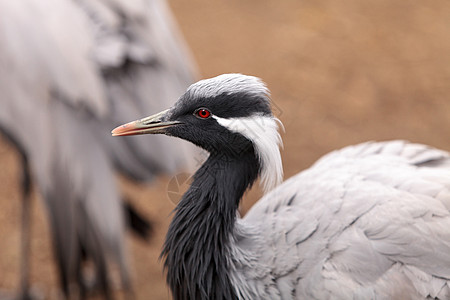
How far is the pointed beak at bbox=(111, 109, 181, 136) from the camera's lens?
2.27 metres

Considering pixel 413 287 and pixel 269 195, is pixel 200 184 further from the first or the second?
pixel 413 287

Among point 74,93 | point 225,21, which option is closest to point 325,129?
point 225,21

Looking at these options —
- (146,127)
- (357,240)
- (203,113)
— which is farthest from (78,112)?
(357,240)

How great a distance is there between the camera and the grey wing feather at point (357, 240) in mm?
2297

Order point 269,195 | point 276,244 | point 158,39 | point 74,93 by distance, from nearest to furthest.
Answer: point 276,244 → point 269,195 → point 74,93 → point 158,39

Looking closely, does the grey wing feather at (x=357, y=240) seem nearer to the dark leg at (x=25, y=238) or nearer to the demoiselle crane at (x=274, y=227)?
the demoiselle crane at (x=274, y=227)

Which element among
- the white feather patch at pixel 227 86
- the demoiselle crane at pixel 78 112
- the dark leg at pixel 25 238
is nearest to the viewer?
the white feather patch at pixel 227 86

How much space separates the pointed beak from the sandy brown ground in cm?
226

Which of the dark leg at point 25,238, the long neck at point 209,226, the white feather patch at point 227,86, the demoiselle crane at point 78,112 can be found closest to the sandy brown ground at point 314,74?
the dark leg at point 25,238

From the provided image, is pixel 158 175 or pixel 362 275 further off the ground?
pixel 158 175

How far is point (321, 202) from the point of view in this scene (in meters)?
2.49

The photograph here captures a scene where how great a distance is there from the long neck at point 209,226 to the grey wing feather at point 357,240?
93 millimetres

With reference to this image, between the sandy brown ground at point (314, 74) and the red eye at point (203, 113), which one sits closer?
the red eye at point (203, 113)

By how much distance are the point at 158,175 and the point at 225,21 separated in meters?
3.52
